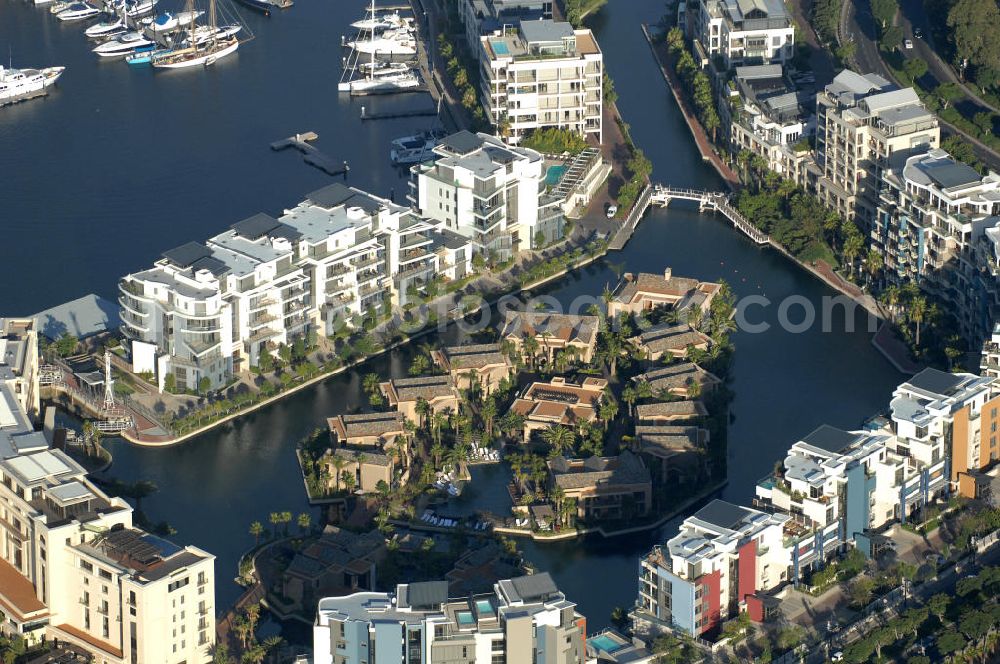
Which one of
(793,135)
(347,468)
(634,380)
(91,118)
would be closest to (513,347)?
(634,380)

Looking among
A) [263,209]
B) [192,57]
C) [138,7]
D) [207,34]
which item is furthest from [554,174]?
[138,7]

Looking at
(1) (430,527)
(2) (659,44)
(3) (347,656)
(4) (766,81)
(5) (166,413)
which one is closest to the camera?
(3) (347,656)

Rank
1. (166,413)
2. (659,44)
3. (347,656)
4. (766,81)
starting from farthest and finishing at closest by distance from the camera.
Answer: (659,44), (766,81), (166,413), (347,656)

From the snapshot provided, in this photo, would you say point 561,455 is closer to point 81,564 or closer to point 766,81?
point 81,564

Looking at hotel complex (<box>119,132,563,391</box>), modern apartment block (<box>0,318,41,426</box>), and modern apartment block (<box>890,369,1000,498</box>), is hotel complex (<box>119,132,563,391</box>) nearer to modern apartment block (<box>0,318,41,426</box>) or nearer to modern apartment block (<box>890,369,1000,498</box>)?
modern apartment block (<box>0,318,41,426</box>)

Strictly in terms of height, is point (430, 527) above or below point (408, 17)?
below

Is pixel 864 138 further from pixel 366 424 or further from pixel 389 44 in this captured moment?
pixel 389 44

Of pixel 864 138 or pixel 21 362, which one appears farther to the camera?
pixel 864 138
